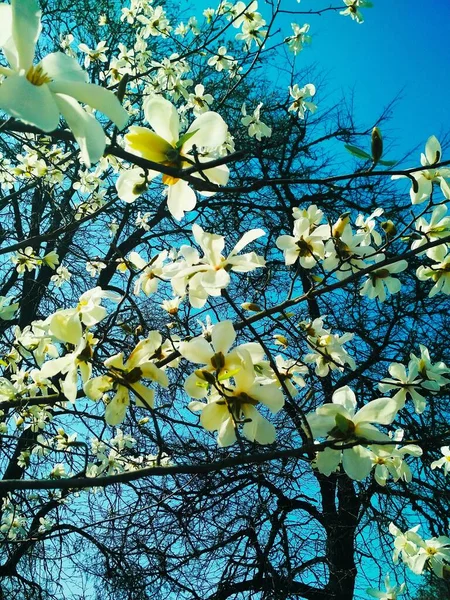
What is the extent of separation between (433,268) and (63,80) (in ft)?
3.35

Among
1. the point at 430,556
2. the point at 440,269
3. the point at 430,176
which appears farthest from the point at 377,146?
the point at 430,556

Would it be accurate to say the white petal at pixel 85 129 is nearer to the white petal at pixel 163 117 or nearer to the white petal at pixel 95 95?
the white petal at pixel 95 95

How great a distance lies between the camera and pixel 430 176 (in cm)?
127

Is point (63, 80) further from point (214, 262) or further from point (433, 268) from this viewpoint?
point (433, 268)

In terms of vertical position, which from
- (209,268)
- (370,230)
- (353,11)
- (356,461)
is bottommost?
(356,461)

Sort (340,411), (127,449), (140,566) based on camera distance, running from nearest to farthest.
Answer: (340,411)
(127,449)
(140,566)

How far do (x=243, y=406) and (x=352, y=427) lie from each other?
0.20 metres

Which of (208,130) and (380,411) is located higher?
(208,130)

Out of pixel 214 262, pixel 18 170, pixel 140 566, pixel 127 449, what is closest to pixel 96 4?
pixel 18 170

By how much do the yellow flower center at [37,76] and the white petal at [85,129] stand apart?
19 mm

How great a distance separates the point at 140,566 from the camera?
3.46 m

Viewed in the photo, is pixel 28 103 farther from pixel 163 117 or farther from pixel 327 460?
pixel 327 460

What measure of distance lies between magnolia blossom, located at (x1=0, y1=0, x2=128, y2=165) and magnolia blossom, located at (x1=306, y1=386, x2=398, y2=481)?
59cm

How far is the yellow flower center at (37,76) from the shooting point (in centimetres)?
59
